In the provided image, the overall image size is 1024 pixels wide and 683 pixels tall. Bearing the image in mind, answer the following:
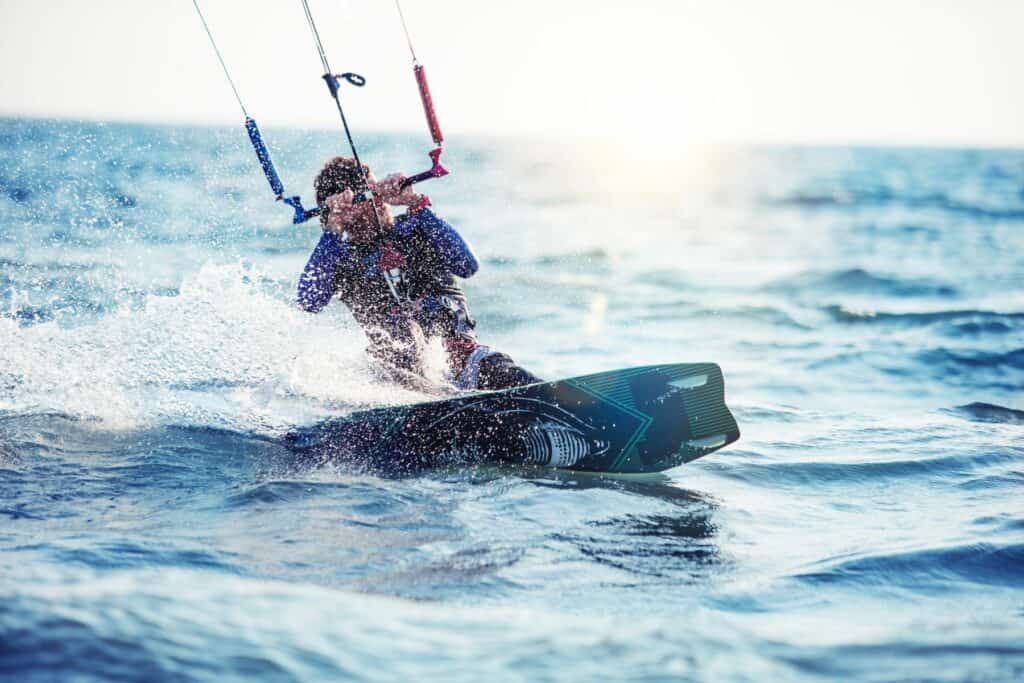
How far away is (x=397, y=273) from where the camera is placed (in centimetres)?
613

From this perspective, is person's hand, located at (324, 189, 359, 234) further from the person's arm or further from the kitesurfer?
the person's arm

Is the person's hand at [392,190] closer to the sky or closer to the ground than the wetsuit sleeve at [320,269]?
closer to the sky

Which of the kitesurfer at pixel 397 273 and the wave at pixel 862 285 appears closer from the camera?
the kitesurfer at pixel 397 273

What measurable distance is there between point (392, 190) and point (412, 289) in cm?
70

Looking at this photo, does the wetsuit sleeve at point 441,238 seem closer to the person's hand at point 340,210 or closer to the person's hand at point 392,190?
the person's hand at point 392,190

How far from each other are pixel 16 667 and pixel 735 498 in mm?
3944

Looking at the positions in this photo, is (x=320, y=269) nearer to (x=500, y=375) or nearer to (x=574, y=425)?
(x=500, y=375)

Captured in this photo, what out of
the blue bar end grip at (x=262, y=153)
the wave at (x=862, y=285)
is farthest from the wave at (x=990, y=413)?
the wave at (x=862, y=285)

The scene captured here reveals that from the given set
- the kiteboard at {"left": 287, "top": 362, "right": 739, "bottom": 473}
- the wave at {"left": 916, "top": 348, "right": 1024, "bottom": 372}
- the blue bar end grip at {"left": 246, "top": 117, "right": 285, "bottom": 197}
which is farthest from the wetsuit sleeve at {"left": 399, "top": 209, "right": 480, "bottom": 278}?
the wave at {"left": 916, "top": 348, "right": 1024, "bottom": 372}

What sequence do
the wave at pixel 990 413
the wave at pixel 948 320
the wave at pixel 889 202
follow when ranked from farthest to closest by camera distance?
1. the wave at pixel 889 202
2. the wave at pixel 948 320
3. the wave at pixel 990 413

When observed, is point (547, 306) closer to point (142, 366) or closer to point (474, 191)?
point (142, 366)

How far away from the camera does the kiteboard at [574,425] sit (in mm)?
5684

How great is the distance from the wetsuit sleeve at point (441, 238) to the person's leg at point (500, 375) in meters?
0.67

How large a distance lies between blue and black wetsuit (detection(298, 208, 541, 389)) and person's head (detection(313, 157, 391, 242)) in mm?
95
